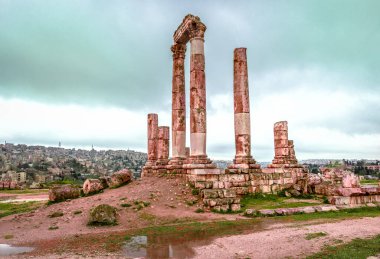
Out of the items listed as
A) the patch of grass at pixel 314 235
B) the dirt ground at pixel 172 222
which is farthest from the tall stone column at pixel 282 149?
the patch of grass at pixel 314 235

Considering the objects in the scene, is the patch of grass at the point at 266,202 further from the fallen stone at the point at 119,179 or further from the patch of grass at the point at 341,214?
the fallen stone at the point at 119,179

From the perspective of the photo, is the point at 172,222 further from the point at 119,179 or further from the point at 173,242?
the point at 119,179

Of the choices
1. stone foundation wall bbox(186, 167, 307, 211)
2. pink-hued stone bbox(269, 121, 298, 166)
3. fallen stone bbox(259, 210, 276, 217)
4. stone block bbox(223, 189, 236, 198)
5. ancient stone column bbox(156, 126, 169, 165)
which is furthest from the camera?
ancient stone column bbox(156, 126, 169, 165)

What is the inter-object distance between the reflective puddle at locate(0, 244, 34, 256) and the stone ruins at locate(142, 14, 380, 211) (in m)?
8.71

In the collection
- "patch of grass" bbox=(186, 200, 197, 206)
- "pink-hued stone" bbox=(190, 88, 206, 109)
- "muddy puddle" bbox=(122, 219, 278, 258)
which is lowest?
"muddy puddle" bbox=(122, 219, 278, 258)

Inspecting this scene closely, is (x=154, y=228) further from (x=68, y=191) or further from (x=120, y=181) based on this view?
(x=120, y=181)

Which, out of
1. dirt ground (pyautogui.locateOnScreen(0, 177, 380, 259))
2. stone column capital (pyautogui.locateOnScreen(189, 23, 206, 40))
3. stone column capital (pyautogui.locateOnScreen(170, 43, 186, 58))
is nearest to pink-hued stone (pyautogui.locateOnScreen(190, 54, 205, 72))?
stone column capital (pyautogui.locateOnScreen(189, 23, 206, 40))

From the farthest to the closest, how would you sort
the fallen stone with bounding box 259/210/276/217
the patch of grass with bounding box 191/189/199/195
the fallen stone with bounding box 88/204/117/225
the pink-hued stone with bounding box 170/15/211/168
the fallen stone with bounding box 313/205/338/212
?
the pink-hued stone with bounding box 170/15/211/168 → the patch of grass with bounding box 191/189/199/195 → the fallen stone with bounding box 313/205/338/212 → the fallen stone with bounding box 259/210/276/217 → the fallen stone with bounding box 88/204/117/225

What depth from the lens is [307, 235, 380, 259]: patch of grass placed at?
313 inches

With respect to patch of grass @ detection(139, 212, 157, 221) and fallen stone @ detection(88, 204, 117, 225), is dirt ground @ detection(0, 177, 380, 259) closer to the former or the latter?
patch of grass @ detection(139, 212, 157, 221)

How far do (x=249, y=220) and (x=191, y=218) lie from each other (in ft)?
8.26

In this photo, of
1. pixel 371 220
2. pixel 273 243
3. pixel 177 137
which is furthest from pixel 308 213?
pixel 177 137

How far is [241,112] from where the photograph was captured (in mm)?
21953

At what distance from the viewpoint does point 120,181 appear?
22578mm
